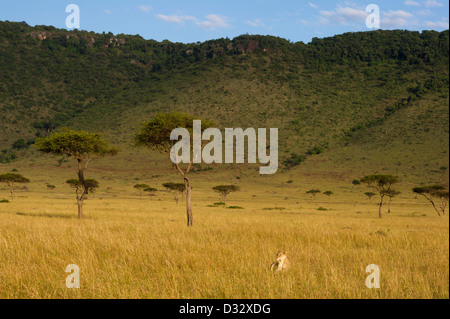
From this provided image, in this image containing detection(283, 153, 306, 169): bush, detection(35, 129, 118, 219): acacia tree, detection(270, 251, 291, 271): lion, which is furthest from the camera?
detection(283, 153, 306, 169): bush

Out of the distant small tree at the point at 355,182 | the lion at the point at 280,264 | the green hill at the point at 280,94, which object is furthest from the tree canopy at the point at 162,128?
the green hill at the point at 280,94

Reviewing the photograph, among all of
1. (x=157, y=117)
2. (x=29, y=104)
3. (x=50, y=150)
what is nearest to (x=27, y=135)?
(x=29, y=104)

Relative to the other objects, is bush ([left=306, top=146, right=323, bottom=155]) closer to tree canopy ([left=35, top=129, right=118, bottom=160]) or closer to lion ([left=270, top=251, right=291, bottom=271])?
tree canopy ([left=35, top=129, right=118, bottom=160])

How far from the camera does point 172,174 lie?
328ft

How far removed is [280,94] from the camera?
13925 cm

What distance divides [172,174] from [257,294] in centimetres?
9508

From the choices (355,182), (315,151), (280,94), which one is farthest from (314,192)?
(280,94)

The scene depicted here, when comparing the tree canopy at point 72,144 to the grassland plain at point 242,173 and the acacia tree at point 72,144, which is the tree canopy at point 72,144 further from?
the grassland plain at point 242,173

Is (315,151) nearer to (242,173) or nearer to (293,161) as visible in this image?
(293,161)

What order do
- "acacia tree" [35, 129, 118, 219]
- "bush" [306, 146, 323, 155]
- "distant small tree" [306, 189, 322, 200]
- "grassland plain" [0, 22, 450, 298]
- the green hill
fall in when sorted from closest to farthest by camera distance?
1. "grassland plain" [0, 22, 450, 298]
2. "acacia tree" [35, 129, 118, 219]
3. "distant small tree" [306, 189, 322, 200]
4. the green hill
5. "bush" [306, 146, 323, 155]

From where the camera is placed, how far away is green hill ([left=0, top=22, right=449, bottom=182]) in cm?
9794

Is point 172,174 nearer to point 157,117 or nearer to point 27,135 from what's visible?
point 27,135

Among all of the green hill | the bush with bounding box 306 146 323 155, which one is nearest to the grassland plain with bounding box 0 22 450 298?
the green hill

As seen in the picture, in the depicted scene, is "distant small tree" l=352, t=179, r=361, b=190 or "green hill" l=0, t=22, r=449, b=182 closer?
"distant small tree" l=352, t=179, r=361, b=190
